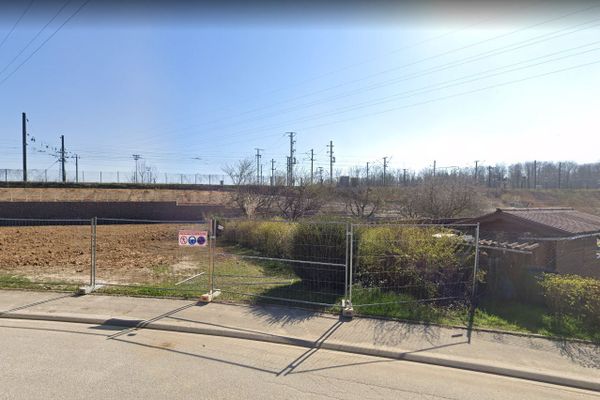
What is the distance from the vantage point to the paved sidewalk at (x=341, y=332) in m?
4.79

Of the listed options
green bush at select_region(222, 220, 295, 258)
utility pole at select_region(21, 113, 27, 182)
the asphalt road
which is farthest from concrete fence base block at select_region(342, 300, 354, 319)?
utility pole at select_region(21, 113, 27, 182)

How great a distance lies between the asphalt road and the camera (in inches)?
157

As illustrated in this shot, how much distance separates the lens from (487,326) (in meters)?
6.12

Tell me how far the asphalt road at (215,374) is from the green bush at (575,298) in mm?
2531

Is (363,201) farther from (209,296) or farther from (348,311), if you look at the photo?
(348,311)

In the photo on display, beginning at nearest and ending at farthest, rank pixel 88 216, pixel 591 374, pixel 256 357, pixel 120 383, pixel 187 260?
pixel 120 383, pixel 591 374, pixel 256 357, pixel 187 260, pixel 88 216

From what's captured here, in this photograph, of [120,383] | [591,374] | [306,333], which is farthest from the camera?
[306,333]

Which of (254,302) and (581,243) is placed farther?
(581,243)

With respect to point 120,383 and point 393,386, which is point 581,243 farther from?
point 120,383

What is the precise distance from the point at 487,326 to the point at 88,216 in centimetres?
3464

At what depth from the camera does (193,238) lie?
305 inches

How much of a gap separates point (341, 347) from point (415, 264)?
3.31 meters

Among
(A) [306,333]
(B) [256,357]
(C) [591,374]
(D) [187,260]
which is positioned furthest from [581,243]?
(D) [187,260]

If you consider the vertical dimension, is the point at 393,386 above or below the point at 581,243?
below
